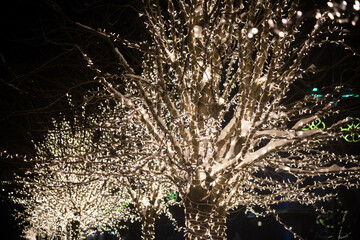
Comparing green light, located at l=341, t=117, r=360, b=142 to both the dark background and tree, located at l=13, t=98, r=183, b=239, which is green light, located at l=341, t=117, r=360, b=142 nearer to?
the dark background

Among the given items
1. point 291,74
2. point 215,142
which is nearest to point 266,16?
point 291,74

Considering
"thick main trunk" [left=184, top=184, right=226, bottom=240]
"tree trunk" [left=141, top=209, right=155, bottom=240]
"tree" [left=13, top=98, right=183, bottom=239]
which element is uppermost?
"tree" [left=13, top=98, right=183, bottom=239]

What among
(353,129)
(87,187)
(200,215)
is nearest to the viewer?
(353,129)

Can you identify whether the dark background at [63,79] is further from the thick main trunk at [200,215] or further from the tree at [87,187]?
the thick main trunk at [200,215]

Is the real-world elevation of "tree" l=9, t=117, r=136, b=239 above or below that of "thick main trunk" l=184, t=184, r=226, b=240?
above

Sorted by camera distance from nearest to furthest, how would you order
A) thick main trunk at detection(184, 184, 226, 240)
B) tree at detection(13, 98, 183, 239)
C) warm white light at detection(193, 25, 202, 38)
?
warm white light at detection(193, 25, 202, 38)
thick main trunk at detection(184, 184, 226, 240)
tree at detection(13, 98, 183, 239)

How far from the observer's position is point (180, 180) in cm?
500

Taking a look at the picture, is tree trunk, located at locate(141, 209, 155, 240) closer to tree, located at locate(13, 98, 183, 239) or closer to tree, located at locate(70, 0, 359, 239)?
tree, located at locate(13, 98, 183, 239)

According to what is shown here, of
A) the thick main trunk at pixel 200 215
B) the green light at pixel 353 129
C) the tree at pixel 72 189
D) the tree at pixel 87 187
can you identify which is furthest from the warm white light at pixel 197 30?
the tree at pixel 72 189

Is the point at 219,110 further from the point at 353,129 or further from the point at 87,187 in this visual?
→ the point at 87,187

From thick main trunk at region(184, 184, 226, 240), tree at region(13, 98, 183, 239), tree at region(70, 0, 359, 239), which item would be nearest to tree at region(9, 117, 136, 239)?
tree at region(13, 98, 183, 239)

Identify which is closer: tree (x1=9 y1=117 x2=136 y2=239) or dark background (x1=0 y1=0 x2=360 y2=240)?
dark background (x1=0 y1=0 x2=360 y2=240)

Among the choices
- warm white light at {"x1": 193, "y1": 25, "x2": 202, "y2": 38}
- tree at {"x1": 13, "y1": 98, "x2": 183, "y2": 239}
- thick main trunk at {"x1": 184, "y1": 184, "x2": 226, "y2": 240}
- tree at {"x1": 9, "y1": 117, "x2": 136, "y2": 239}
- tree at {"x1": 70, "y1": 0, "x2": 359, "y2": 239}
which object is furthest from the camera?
tree at {"x1": 9, "y1": 117, "x2": 136, "y2": 239}

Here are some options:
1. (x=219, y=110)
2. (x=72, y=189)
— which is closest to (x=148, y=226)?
(x=72, y=189)
